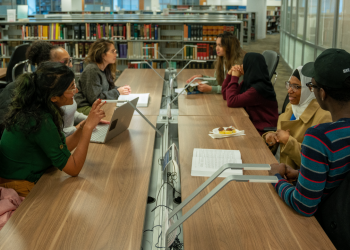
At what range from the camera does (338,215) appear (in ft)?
3.83

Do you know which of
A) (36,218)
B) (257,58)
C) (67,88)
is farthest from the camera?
(257,58)

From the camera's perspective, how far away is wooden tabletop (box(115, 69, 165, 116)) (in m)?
2.89

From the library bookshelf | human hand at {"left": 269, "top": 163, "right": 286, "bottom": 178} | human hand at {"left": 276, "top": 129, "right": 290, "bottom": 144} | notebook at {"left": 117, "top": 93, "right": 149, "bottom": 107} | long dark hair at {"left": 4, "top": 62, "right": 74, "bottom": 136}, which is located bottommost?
human hand at {"left": 269, "top": 163, "right": 286, "bottom": 178}

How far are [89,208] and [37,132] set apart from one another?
16.6 inches

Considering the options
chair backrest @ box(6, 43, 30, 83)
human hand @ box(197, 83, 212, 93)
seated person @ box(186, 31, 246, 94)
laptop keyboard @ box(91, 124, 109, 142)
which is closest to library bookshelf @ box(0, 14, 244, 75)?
chair backrest @ box(6, 43, 30, 83)

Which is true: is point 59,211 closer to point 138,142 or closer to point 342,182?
point 138,142

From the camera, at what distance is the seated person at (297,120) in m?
1.88

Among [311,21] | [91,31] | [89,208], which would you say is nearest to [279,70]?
[311,21]

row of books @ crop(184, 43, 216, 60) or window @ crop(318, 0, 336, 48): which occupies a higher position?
window @ crop(318, 0, 336, 48)

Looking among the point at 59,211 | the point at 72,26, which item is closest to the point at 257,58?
the point at 59,211

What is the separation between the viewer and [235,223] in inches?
49.3

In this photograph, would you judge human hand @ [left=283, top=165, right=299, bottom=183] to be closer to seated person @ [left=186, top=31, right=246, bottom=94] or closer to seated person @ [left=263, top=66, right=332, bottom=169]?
seated person @ [left=263, top=66, right=332, bottom=169]

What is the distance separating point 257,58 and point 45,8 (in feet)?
49.0

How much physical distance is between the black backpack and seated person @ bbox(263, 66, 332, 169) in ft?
2.16
